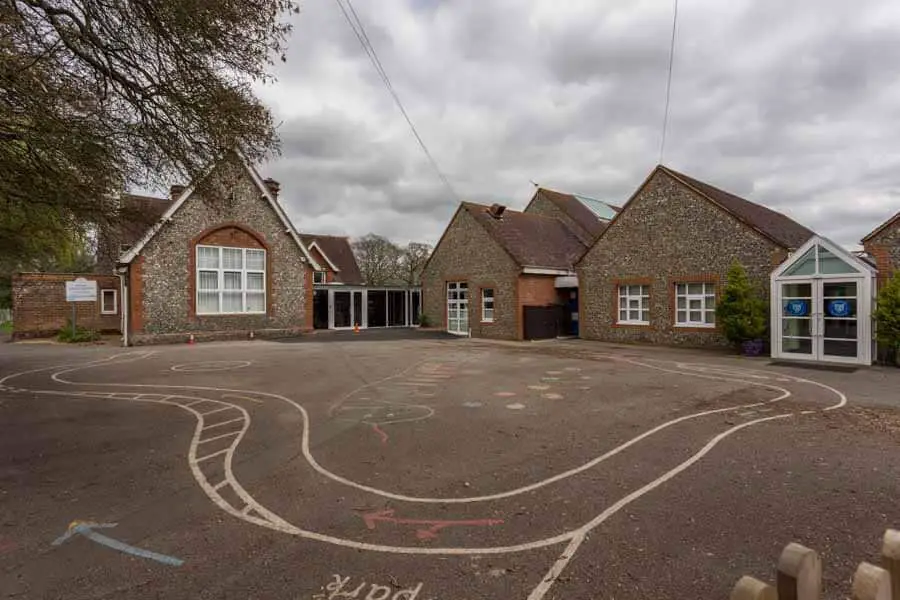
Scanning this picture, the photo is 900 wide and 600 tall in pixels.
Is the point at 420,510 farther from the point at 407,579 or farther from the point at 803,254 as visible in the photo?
the point at 803,254

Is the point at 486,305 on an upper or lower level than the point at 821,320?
upper

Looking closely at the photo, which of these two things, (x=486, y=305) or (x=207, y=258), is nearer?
(x=207, y=258)

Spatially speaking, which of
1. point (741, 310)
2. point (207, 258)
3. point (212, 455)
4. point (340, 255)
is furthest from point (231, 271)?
point (741, 310)

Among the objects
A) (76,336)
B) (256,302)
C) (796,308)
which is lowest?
(76,336)

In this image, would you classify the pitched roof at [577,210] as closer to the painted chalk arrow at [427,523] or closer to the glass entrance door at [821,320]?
the glass entrance door at [821,320]

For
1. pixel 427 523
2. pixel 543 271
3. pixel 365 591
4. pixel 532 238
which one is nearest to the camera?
pixel 365 591

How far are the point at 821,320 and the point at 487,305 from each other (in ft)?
45.0

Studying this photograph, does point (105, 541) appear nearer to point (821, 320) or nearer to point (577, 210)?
point (821, 320)

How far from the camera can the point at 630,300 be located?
67.3 ft

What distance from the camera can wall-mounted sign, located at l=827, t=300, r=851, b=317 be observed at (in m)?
13.9

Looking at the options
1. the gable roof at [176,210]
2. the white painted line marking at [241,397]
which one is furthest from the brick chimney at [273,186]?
the white painted line marking at [241,397]

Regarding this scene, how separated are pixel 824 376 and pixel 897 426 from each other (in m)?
5.66

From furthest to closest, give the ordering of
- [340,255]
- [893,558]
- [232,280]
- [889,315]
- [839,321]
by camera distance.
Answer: [340,255] → [232,280] → [839,321] → [889,315] → [893,558]

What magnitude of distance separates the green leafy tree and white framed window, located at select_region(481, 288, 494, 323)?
34.8 ft
